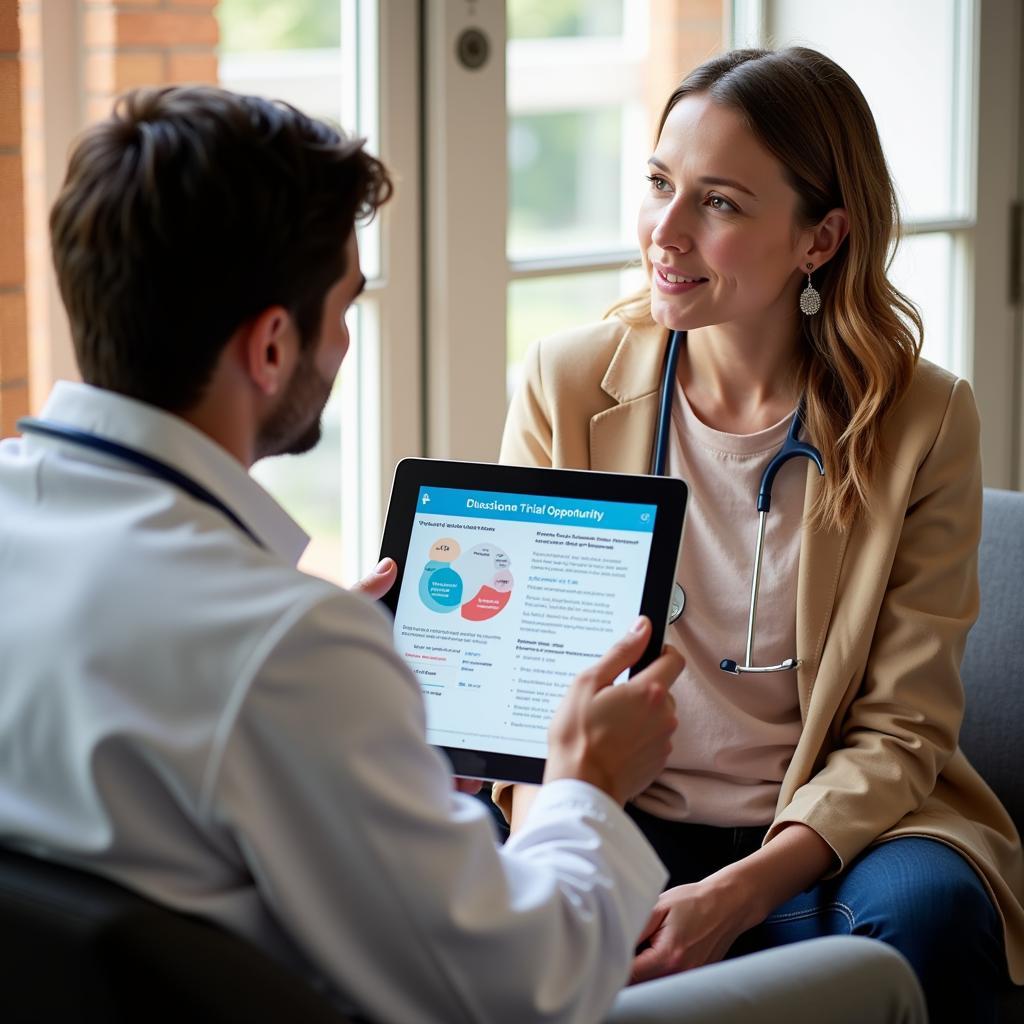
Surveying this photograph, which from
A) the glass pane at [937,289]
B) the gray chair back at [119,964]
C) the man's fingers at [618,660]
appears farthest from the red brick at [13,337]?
the glass pane at [937,289]

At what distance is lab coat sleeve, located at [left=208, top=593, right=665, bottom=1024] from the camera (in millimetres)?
865

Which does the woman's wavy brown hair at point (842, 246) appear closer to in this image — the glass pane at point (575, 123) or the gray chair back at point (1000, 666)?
the gray chair back at point (1000, 666)

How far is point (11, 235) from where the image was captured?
173 cm

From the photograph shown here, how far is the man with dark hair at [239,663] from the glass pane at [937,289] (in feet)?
8.08

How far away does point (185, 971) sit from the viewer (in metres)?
0.80

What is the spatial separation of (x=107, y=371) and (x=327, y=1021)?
453 mm

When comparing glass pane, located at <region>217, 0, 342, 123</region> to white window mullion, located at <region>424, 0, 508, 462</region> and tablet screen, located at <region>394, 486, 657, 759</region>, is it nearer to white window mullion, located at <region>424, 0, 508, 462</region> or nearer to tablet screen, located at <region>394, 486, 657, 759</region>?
white window mullion, located at <region>424, 0, 508, 462</region>

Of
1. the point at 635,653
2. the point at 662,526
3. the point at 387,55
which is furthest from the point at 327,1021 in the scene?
the point at 387,55

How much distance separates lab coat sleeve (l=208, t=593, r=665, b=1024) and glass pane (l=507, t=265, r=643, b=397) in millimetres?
1677

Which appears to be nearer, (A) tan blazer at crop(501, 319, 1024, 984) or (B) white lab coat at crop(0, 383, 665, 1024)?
(B) white lab coat at crop(0, 383, 665, 1024)

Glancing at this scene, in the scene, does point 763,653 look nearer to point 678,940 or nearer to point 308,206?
point 678,940

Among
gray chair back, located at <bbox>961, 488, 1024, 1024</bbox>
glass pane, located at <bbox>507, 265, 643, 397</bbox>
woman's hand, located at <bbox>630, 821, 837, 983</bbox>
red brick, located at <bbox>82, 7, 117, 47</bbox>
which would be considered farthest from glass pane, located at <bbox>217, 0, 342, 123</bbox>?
woman's hand, located at <bbox>630, 821, 837, 983</bbox>

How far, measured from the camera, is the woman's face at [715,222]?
1.73 metres

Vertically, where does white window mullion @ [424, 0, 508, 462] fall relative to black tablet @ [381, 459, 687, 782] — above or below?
above
